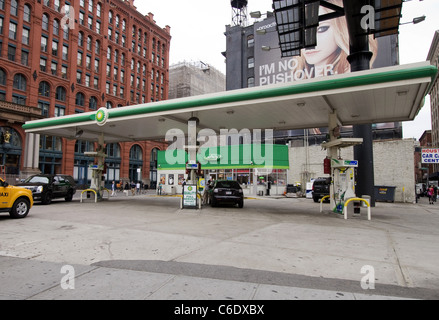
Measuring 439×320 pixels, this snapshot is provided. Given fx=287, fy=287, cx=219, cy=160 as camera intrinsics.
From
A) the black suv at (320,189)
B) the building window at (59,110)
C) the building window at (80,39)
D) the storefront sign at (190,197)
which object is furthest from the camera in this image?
the building window at (80,39)

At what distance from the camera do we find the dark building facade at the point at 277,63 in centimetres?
3546

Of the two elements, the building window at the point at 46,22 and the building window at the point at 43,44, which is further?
the building window at the point at 46,22

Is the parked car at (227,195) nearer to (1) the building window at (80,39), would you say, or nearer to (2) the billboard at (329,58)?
(2) the billboard at (329,58)

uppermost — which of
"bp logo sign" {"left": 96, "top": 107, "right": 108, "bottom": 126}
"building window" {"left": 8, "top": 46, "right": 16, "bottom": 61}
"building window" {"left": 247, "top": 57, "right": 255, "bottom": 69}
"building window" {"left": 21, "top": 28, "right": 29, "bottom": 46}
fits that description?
"building window" {"left": 247, "top": 57, "right": 255, "bottom": 69}

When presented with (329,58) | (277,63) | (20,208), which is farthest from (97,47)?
(20,208)

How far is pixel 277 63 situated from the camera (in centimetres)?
4259

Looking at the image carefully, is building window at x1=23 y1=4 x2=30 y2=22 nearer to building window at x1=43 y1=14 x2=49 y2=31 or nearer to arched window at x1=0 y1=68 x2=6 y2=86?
building window at x1=43 y1=14 x2=49 y2=31

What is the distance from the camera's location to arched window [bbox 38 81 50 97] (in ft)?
132

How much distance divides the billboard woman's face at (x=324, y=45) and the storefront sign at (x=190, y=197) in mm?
30609

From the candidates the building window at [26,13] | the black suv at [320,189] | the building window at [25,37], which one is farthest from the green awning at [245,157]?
the building window at [26,13]

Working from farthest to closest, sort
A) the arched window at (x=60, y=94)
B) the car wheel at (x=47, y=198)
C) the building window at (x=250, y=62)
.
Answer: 1. the building window at (x=250, y=62)
2. the arched window at (x=60, y=94)
3. the car wheel at (x=47, y=198)

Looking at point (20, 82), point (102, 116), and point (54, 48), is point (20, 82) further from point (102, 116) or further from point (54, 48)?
point (102, 116)

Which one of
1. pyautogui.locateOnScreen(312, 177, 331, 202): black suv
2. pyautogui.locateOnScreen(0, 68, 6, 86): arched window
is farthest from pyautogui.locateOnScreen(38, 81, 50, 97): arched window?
pyautogui.locateOnScreen(312, 177, 331, 202): black suv

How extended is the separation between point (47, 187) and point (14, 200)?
7.11 meters
